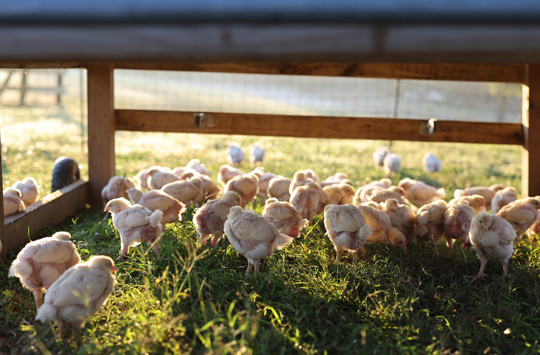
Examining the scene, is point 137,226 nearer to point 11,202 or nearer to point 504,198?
point 11,202

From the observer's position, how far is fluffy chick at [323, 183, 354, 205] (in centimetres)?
522

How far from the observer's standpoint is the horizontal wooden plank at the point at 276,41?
1.77 metres

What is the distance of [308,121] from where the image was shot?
5555mm

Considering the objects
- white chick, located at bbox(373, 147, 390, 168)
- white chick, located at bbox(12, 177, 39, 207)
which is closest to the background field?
white chick, located at bbox(12, 177, 39, 207)

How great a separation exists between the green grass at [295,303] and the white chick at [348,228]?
174 millimetres

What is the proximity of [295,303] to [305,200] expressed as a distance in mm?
1706

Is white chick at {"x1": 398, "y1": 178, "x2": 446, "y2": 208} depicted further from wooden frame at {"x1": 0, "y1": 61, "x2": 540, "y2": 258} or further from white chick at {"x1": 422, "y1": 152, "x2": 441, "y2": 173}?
white chick at {"x1": 422, "y1": 152, "x2": 441, "y2": 173}

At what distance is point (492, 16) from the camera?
68.4 inches

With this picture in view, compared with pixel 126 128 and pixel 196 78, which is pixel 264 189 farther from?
pixel 196 78

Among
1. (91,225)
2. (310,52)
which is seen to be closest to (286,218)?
(91,225)

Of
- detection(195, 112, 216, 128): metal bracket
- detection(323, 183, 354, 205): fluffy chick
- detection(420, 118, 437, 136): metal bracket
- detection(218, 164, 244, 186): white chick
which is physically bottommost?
detection(323, 183, 354, 205): fluffy chick

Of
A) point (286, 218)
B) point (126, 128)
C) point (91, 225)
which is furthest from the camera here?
point (126, 128)

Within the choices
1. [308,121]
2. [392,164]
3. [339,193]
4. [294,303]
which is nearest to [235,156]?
[392,164]

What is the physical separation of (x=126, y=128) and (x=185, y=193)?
132 centimetres
